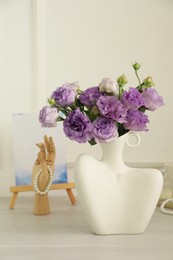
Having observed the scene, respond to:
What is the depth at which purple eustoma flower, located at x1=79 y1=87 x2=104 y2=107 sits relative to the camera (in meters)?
1.18

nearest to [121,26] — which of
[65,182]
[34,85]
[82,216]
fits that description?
[34,85]

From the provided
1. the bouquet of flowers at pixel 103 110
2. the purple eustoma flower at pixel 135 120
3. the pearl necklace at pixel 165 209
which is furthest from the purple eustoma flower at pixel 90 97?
the pearl necklace at pixel 165 209

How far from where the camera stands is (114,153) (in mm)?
1236

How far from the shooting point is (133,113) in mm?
1154

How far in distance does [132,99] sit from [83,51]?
82 cm

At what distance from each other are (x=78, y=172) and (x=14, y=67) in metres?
0.86

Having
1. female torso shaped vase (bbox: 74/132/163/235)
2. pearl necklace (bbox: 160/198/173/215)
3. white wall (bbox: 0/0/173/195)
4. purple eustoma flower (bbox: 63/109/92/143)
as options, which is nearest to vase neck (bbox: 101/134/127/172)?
female torso shaped vase (bbox: 74/132/163/235)

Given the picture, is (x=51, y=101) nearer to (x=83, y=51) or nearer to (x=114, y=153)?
(x=114, y=153)

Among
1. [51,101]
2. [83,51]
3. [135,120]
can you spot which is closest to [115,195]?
[135,120]

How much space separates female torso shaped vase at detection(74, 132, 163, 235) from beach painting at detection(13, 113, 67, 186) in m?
0.49

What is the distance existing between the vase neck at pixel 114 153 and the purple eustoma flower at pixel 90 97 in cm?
14

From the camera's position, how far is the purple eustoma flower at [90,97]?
118 centimetres

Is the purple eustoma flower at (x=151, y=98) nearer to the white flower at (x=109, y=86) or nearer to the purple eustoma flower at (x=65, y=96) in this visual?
the white flower at (x=109, y=86)

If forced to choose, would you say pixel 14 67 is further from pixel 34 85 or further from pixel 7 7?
pixel 7 7
